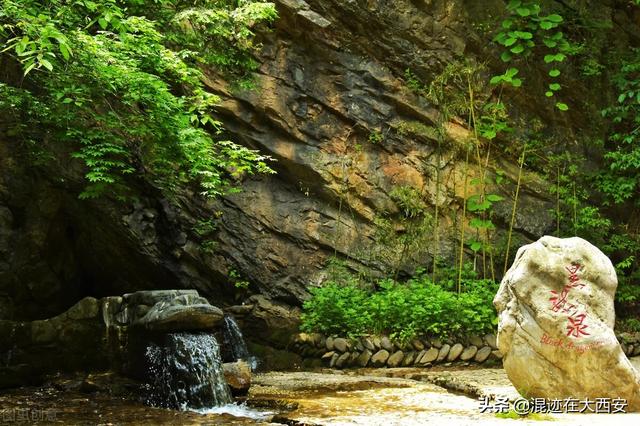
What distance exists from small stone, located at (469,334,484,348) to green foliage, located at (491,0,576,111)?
477cm

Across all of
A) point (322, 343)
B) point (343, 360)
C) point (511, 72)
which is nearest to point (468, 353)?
point (343, 360)

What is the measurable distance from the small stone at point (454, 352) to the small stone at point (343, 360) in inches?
58.9

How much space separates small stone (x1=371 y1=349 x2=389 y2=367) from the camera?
9188mm

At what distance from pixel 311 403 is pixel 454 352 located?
399 cm

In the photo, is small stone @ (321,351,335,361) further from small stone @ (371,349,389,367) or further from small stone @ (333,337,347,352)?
small stone @ (371,349,389,367)

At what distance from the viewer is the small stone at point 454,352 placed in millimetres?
9352

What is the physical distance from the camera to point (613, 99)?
12.7 metres

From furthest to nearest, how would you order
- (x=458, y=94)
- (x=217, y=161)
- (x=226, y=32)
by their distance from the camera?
(x=458, y=94) → (x=226, y=32) → (x=217, y=161)

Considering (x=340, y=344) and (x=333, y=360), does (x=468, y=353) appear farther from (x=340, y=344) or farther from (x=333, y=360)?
(x=333, y=360)

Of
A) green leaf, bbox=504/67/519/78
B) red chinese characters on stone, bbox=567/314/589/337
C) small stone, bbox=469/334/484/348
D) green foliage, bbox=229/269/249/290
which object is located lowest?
small stone, bbox=469/334/484/348

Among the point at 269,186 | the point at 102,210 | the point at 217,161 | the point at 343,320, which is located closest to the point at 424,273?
the point at 343,320

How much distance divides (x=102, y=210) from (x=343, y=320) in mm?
3892

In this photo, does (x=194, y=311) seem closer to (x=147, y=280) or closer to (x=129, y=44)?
(x=129, y=44)

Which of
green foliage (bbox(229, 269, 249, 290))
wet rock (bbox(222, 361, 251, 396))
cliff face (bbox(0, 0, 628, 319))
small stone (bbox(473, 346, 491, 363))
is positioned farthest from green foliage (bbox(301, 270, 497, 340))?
wet rock (bbox(222, 361, 251, 396))
